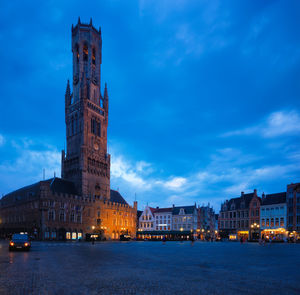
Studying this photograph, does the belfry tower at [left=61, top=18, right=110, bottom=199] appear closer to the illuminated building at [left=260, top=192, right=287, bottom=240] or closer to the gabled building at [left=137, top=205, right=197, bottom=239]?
the gabled building at [left=137, top=205, right=197, bottom=239]

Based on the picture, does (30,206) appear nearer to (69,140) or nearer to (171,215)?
(69,140)

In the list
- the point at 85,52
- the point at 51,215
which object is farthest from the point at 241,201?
the point at 85,52

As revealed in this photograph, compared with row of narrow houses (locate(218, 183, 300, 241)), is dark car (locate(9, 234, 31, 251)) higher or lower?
higher

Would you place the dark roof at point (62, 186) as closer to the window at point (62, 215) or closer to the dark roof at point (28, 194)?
the dark roof at point (28, 194)

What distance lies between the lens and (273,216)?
85.3 metres

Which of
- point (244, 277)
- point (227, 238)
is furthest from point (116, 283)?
point (227, 238)

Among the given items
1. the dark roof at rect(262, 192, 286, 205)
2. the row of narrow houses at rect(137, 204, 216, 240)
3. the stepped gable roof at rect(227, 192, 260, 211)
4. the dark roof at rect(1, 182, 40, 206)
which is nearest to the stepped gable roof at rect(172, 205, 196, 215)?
the row of narrow houses at rect(137, 204, 216, 240)

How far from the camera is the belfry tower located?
88.4m

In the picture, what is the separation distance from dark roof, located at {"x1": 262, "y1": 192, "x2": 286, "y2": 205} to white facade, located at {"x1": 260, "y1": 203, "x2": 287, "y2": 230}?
1298 millimetres

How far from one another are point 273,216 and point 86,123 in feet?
203

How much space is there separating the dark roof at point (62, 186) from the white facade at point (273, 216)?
5563 centimetres

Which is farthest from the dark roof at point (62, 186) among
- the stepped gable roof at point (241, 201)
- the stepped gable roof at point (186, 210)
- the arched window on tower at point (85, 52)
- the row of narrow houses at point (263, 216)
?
the stepped gable roof at point (241, 201)

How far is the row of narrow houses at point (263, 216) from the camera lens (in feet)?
262

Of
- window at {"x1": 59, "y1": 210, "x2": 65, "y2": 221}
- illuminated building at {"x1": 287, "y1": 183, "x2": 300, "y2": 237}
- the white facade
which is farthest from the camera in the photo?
the white facade
